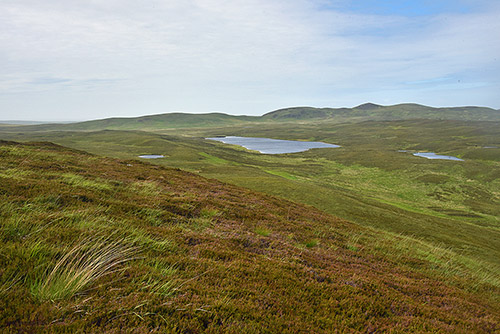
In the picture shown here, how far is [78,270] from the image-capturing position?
179 inches

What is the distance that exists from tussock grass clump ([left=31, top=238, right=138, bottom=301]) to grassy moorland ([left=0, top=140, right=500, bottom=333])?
3cm

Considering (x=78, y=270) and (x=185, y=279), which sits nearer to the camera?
(x=78, y=270)

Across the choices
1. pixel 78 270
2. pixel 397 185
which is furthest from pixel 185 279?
pixel 397 185

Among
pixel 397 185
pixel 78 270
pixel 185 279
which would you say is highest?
pixel 78 270

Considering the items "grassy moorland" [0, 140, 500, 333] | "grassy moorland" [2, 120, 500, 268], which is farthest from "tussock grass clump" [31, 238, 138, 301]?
"grassy moorland" [2, 120, 500, 268]

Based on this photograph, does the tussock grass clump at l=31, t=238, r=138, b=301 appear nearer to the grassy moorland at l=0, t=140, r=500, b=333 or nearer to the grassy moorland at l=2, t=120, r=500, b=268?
the grassy moorland at l=0, t=140, r=500, b=333

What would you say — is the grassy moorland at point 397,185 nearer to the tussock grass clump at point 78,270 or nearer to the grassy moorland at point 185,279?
the grassy moorland at point 185,279

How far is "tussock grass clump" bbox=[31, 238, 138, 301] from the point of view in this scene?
4095 millimetres

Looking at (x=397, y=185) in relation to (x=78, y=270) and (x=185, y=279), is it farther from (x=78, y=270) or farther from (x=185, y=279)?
(x=78, y=270)

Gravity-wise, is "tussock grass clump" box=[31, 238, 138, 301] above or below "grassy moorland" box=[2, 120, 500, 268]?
above

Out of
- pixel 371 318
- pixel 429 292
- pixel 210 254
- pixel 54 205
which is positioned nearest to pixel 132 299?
pixel 210 254

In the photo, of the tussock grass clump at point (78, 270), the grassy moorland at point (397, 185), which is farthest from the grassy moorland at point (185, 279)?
the grassy moorland at point (397, 185)

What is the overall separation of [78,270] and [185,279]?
6.55ft

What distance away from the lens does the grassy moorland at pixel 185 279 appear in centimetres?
402
